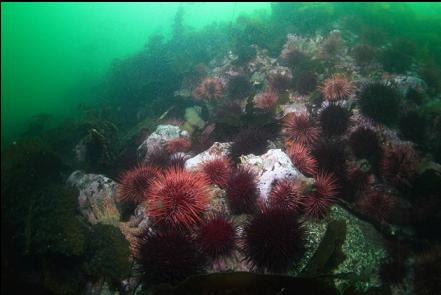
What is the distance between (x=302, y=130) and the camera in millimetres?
6934

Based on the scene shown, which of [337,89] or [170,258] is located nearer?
[170,258]

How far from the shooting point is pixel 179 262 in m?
4.31

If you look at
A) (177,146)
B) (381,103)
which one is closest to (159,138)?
(177,146)

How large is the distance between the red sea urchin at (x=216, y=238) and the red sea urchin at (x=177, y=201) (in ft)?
1.09

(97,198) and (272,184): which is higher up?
(272,184)

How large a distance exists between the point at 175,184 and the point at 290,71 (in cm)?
845

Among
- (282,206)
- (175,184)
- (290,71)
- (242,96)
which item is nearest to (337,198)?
(282,206)

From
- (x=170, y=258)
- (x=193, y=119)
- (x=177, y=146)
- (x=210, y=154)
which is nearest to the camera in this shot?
(x=170, y=258)

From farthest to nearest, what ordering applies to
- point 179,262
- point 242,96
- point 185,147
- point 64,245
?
point 242,96 → point 185,147 → point 64,245 → point 179,262

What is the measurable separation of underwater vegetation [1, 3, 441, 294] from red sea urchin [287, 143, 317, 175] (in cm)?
2

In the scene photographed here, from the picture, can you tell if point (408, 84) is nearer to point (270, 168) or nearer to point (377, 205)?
point (377, 205)

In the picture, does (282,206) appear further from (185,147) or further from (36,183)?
(36,183)

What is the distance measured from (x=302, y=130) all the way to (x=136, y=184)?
4.02m

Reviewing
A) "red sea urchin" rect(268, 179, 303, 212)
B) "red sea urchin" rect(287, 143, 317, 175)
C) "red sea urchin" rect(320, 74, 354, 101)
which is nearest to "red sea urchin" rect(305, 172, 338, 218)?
"red sea urchin" rect(268, 179, 303, 212)
